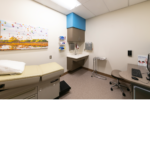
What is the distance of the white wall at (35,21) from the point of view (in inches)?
60.5

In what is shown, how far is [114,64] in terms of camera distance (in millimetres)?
2842

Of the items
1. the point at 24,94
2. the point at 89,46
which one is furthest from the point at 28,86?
the point at 89,46

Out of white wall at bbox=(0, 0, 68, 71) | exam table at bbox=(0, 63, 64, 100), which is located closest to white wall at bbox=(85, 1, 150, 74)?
white wall at bbox=(0, 0, 68, 71)

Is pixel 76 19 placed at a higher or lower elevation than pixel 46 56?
higher

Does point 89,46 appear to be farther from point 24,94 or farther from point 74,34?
point 24,94

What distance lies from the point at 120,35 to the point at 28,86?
330 centimetres

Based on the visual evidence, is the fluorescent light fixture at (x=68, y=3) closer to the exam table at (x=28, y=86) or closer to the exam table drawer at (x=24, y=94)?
the exam table at (x=28, y=86)

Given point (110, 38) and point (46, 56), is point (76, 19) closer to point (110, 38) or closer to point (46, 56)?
point (110, 38)

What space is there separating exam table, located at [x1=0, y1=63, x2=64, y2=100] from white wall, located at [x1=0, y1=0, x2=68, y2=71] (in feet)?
3.18

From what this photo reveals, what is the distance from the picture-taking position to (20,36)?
171cm

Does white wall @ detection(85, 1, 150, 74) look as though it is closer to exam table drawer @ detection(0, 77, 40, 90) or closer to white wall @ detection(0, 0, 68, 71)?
white wall @ detection(0, 0, 68, 71)

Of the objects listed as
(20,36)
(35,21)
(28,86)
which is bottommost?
(28,86)
